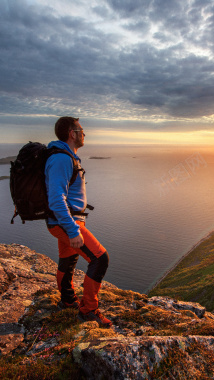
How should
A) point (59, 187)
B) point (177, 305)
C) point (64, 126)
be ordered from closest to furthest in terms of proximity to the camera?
point (59, 187), point (64, 126), point (177, 305)

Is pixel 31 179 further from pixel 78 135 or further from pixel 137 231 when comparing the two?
pixel 137 231

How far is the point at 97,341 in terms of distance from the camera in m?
4.29

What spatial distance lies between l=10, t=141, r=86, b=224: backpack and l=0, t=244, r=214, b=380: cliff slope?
9.08 ft

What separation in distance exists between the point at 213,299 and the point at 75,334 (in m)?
44.0

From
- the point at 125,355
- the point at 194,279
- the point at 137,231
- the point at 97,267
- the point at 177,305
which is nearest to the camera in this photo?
the point at 125,355

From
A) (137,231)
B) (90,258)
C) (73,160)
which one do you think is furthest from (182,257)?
(73,160)

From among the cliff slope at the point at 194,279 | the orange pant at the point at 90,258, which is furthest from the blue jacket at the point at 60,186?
the cliff slope at the point at 194,279

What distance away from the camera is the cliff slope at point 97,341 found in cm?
370

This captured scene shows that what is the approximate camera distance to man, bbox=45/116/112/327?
4855 millimetres

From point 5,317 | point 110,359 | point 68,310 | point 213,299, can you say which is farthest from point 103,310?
point 213,299

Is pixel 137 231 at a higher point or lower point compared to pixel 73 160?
lower

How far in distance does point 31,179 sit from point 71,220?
1.26 m

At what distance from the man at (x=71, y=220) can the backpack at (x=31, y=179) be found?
0.63 ft

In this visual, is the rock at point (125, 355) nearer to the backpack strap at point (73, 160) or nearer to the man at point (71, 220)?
the man at point (71, 220)
